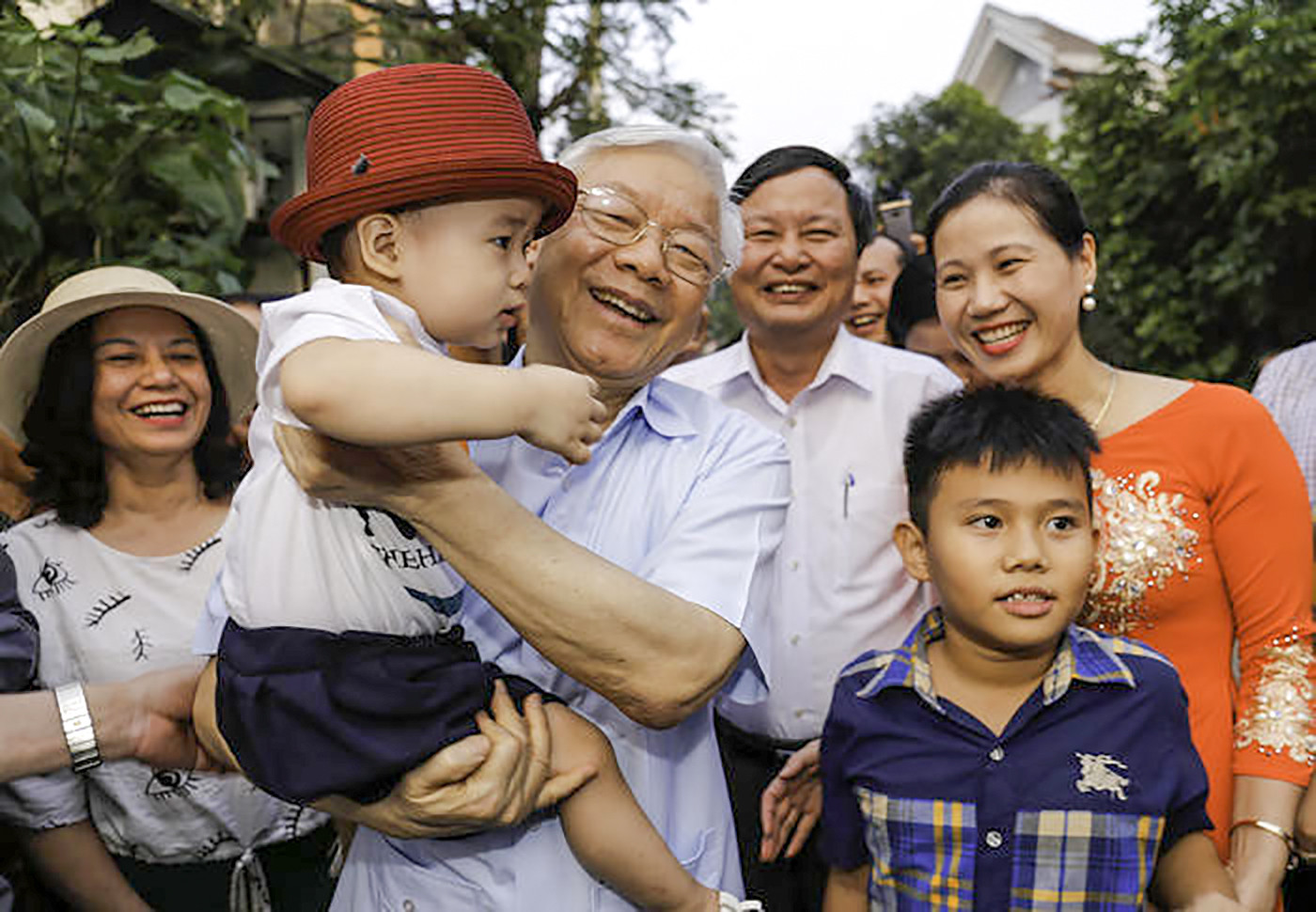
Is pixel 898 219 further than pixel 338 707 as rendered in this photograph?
Yes

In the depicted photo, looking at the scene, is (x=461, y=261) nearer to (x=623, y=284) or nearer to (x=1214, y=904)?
(x=623, y=284)

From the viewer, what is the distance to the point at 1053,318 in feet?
8.04

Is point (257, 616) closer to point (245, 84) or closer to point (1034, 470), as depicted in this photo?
point (1034, 470)

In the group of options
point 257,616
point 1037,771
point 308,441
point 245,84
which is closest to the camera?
point 308,441

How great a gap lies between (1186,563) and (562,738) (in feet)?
4.54

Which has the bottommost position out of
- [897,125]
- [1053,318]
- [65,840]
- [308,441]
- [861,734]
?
[65,840]

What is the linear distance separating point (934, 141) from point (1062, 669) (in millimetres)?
22737

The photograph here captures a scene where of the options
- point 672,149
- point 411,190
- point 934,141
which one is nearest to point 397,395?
point 411,190

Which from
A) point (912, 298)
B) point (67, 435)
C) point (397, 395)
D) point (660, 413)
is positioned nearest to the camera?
point (397, 395)

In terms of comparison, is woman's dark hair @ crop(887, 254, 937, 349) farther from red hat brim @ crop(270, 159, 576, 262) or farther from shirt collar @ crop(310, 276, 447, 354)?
shirt collar @ crop(310, 276, 447, 354)

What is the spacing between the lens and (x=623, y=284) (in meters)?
2.10

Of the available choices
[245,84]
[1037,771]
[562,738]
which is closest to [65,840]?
[562,738]

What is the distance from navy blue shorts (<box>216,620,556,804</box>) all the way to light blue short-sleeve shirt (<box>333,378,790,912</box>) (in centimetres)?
24

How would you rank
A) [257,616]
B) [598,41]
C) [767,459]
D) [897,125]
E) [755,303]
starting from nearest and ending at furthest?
[257,616]
[767,459]
[755,303]
[598,41]
[897,125]
